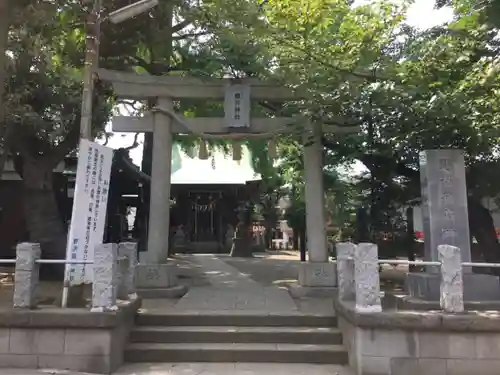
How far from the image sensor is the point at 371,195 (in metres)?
12.7

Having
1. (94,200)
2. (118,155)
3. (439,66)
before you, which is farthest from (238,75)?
(118,155)

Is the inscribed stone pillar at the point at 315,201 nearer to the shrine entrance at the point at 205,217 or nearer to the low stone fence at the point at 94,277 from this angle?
the low stone fence at the point at 94,277

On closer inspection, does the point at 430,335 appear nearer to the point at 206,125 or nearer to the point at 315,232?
the point at 315,232

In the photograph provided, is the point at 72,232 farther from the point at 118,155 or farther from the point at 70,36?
the point at 118,155

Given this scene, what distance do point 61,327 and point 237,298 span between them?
3.74 metres

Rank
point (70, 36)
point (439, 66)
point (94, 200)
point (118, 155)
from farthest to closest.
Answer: point (118, 155) → point (70, 36) → point (439, 66) → point (94, 200)

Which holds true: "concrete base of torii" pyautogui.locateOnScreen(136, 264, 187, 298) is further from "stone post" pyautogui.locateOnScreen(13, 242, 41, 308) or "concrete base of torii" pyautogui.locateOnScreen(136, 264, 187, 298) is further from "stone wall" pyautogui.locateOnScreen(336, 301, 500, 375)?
"stone wall" pyautogui.locateOnScreen(336, 301, 500, 375)

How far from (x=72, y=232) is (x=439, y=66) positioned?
7119mm

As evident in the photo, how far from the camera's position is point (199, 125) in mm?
10984

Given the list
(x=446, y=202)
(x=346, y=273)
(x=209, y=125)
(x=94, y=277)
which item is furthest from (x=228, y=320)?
(x=209, y=125)

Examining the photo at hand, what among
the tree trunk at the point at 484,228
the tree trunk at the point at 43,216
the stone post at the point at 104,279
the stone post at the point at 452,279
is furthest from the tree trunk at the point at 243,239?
the stone post at the point at 452,279

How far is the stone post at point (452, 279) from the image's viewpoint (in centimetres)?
608

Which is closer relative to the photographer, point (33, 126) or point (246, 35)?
point (246, 35)

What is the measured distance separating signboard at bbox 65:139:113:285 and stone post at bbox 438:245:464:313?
193 inches
